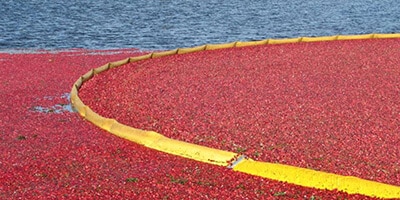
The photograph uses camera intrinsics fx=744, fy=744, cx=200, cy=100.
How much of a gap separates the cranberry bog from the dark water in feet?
49.0

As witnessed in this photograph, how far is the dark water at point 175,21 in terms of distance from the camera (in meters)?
43.7

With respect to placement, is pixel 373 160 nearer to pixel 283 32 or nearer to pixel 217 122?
pixel 217 122

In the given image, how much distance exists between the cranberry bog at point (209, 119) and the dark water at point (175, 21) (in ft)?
49.0

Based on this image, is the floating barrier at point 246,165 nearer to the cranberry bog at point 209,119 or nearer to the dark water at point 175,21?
the cranberry bog at point 209,119

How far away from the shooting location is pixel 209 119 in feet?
59.1

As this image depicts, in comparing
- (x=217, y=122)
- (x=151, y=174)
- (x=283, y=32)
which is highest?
(x=283, y=32)

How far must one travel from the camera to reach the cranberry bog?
44.3 feet

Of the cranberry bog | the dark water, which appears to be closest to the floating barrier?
the cranberry bog

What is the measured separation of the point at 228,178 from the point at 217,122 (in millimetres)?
4015

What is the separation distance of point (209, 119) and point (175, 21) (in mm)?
36674

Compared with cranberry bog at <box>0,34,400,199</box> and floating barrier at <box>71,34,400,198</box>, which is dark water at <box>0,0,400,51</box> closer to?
cranberry bog at <box>0,34,400,199</box>

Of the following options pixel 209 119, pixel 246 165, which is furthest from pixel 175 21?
pixel 246 165

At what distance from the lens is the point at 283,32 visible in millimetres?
47500

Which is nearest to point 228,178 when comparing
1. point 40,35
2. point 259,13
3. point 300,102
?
point 300,102
